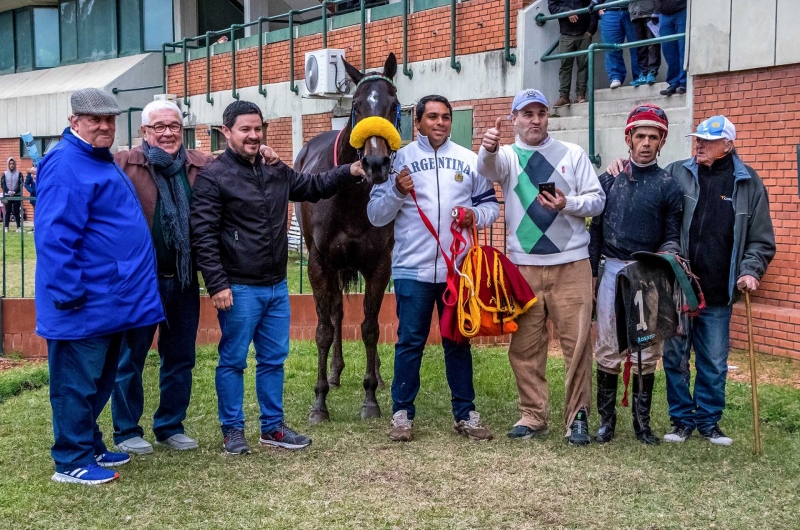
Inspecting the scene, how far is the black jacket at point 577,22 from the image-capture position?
12.1 meters

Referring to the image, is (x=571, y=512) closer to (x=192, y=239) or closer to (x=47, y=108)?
(x=192, y=239)

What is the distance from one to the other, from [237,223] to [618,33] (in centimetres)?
772

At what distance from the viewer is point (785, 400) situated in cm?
705

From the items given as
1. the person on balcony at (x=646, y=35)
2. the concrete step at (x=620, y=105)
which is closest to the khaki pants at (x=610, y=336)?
the concrete step at (x=620, y=105)

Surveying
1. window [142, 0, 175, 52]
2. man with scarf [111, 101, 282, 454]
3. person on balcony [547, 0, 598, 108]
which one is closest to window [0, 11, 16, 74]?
window [142, 0, 175, 52]

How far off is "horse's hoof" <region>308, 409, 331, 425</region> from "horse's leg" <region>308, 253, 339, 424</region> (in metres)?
0.03

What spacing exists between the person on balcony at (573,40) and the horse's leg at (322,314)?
639 cm

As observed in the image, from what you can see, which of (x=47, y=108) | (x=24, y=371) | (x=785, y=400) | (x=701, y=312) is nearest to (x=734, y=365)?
(x=785, y=400)

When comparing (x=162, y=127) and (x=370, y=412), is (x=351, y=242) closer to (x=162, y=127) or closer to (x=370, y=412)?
(x=370, y=412)

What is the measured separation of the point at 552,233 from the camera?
5.85 meters

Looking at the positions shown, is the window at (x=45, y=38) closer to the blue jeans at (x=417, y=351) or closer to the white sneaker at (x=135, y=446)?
the white sneaker at (x=135, y=446)

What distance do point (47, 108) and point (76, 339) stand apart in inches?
894

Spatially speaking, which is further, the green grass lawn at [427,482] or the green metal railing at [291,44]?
the green metal railing at [291,44]

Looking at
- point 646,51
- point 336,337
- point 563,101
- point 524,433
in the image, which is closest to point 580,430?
point 524,433
